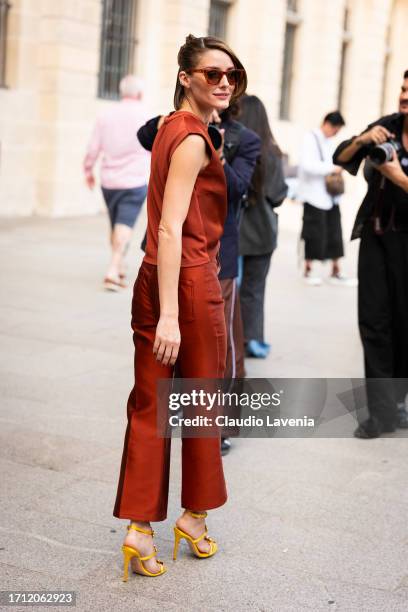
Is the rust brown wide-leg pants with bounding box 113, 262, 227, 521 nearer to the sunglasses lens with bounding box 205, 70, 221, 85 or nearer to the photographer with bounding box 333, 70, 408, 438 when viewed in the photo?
the sunglasses lens with bounding box 205, 70, 221, 85

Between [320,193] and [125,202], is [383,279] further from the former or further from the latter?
[320,193]

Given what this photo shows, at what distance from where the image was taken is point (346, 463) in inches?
199

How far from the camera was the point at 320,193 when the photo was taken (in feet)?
34.2

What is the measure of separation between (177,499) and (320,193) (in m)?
6.44

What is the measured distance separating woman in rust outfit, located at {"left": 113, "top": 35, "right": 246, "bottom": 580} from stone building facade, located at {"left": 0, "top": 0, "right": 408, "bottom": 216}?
38.1 feet

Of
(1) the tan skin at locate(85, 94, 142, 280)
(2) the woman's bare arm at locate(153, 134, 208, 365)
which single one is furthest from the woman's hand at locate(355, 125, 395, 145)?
(1) the tan skin at locate(85, 94, 142, 280)

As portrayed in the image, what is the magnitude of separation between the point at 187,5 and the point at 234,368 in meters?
14.2

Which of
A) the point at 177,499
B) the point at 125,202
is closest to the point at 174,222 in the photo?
the point at 177,499

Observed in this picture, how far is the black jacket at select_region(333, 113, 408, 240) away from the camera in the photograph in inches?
212

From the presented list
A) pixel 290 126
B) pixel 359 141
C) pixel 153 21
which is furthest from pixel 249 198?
pixel 290 126

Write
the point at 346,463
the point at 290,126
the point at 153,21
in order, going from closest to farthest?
the point at 346,463 < the point at 153,21 < the point at 290,126

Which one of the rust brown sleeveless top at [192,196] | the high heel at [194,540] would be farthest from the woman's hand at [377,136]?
the high heel at [194,540]

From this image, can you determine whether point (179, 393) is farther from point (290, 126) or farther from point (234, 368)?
point (290, 126)

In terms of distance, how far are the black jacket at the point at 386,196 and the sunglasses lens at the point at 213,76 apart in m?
1.99
